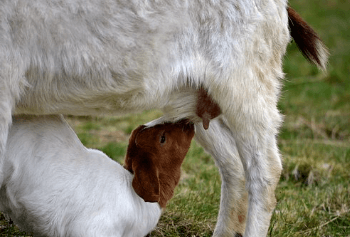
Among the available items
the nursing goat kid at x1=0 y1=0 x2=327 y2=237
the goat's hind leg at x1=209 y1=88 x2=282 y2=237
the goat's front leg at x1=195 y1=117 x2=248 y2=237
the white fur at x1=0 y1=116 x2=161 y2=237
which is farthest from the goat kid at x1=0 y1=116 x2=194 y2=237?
Answer: the goat's front leg at x1=195 y1=117 x2=248 y2=237

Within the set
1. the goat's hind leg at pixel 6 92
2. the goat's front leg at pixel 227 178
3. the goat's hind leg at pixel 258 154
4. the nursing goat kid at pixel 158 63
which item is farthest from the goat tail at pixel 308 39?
the goat's hind leg at pixel 6 92

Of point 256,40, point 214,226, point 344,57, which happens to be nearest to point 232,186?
point 214,226

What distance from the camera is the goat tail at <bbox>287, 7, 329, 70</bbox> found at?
151 inches

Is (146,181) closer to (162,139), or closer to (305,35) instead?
(162,139)

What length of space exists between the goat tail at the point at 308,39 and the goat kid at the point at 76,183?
3.60 feet

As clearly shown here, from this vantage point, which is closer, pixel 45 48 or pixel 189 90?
pixel 45 48

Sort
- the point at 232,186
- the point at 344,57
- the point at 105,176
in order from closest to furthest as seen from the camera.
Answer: the point at 105,176, the point at 232,186, the point at 344,57

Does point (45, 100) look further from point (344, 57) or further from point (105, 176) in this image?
point (344, 57)

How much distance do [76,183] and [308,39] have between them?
170 cm

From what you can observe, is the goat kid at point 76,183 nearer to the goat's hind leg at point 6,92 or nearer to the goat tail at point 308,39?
the goat's hind leg at point 6,92

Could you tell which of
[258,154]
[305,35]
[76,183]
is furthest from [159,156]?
[305,35]

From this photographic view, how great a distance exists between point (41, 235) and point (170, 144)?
0.80 m

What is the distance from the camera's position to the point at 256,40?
3346mm

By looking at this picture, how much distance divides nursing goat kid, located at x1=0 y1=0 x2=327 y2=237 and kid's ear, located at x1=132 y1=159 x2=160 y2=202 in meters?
0.31
